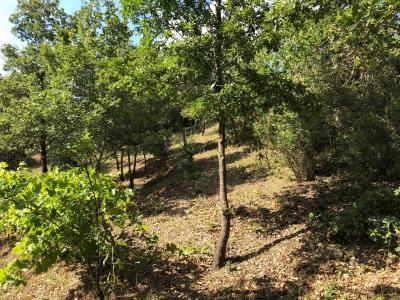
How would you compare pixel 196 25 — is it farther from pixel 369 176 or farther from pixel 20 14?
pixel 20 14

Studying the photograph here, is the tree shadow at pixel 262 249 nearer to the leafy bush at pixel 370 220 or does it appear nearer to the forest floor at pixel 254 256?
the forest floor at pixel 254 256

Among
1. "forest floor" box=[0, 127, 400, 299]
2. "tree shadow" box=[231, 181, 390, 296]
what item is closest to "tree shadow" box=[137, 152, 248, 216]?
"forest floor" box=[0, 127, 400, 299]

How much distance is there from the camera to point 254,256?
24.5 feet

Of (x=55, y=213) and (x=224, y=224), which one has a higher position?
(x=55, y=213)

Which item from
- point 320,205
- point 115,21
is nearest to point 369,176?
point 320,205

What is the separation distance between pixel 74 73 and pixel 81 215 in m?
7.77

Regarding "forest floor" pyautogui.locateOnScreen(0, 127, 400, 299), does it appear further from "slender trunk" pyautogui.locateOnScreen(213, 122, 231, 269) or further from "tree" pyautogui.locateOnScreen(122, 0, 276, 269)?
"tree" pyautogui.locateOnScreen(122, 0, 276, 269)

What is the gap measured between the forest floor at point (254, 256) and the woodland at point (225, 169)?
4cm

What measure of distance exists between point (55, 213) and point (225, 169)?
13.0ft

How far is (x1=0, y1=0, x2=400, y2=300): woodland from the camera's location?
4.68 metres

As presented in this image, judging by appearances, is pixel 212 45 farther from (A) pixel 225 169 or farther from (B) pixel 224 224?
(B) pixel 224 224

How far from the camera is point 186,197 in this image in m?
12.5

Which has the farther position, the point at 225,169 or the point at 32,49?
the point at 32,49

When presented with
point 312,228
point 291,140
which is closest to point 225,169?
point 312,228
